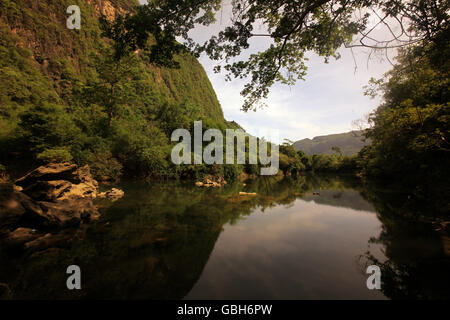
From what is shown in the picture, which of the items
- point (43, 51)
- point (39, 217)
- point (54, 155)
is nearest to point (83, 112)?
point (54, 155)

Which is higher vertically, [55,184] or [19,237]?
[55,184]

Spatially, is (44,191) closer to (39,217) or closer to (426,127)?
(39,217)

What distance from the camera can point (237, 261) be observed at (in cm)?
433

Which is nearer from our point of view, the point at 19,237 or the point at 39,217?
the point at 19,237

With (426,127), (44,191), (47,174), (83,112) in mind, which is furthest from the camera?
(83,112)

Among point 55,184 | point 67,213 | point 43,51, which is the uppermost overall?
point 43,51

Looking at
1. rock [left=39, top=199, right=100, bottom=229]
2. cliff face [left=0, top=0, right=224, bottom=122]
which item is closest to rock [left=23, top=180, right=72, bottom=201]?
rock [left=39, top=199, right=100, bottom=229]

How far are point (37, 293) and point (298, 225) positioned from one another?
780 cm

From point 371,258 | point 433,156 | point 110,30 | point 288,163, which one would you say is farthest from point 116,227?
point 288,163

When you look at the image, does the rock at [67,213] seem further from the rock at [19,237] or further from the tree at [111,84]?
the tree at [111,84]

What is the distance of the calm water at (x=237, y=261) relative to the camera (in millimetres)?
3121

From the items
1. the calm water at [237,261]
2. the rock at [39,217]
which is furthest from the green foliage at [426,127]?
the rock at [39,217]

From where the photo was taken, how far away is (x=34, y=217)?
17.7 feet
